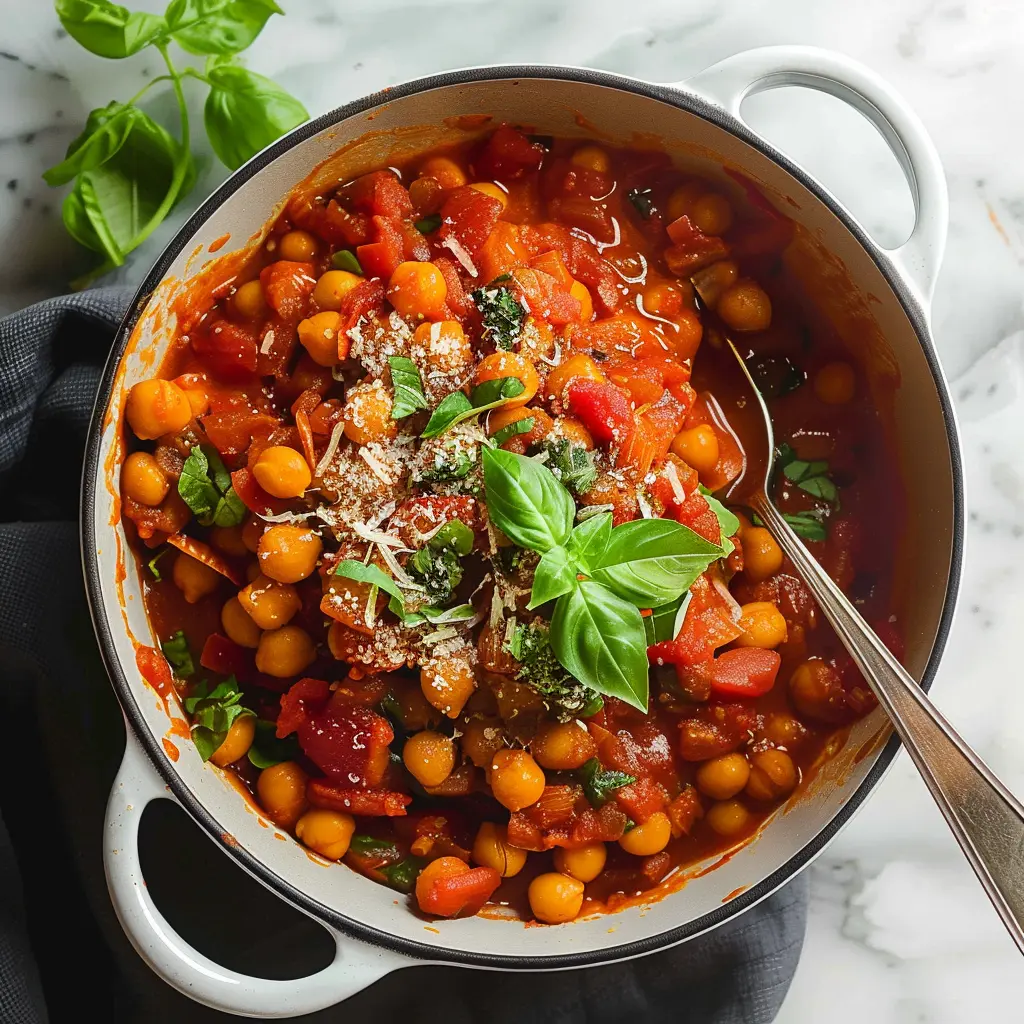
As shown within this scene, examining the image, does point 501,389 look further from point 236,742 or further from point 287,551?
point 236,742

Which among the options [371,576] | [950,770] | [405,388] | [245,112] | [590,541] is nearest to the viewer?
[950,770]

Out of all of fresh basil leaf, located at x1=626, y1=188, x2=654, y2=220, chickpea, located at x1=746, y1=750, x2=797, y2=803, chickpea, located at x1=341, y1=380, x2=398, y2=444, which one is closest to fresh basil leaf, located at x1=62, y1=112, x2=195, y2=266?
chickpea, located at x1=341, y1=380, x2=398, y2=444

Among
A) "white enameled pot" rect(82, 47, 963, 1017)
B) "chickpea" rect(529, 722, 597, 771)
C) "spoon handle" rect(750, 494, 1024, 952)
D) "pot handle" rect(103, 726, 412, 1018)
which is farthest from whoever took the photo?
"chickpea" rect(529, 722, 597, 771)

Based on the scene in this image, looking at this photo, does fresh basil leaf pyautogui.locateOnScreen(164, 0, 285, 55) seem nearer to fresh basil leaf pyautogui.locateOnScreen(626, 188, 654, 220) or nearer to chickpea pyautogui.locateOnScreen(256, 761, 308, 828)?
fresh basil leaf pyautogui.locateOnScreen(626, 188, 654, 220)

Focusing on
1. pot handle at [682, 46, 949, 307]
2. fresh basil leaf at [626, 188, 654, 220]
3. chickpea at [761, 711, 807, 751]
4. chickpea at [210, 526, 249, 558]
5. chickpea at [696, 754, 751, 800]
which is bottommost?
chickpea at [696, 754, 751, 800]

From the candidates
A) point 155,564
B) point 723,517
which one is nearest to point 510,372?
point 723,517

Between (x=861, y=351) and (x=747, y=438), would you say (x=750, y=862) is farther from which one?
(x=861, y=351)
